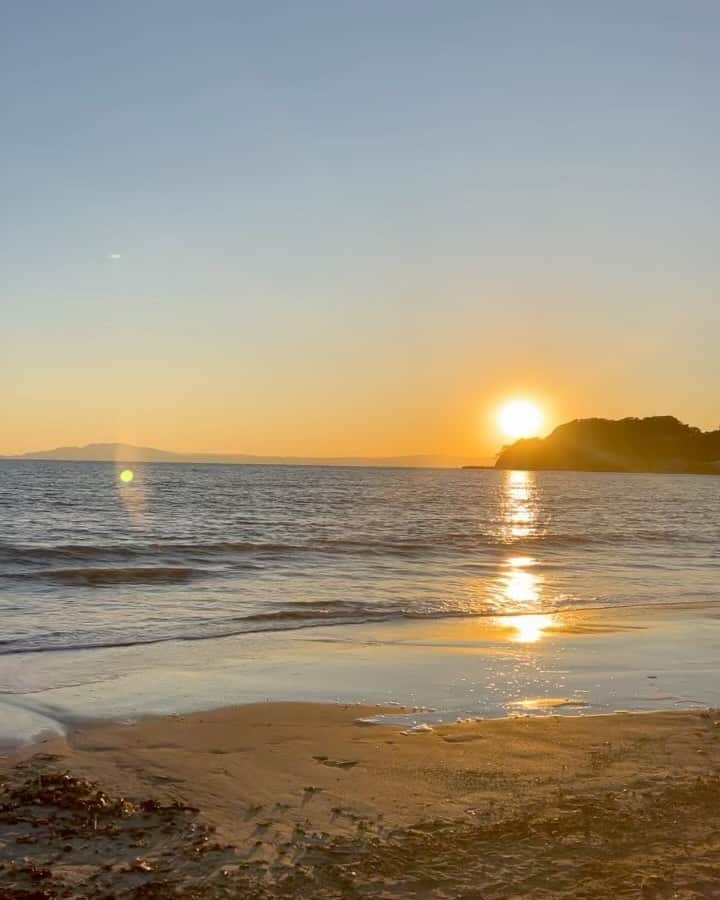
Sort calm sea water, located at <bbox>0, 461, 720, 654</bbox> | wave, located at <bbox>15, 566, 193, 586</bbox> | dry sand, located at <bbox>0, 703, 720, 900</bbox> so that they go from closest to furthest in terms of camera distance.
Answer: dry sand, located at <bbox>0, 703, 720, 900</bbox> < calm sea water, located at <bbox>0, 461, 720, 654</bbox> < wave, located at <bbox>15, 566, 193, 586</bbox>

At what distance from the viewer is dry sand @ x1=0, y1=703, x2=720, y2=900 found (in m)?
5.28

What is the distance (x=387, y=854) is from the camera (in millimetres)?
5664

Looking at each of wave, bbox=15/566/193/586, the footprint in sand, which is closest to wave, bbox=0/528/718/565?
wave, bbox=15/566/193/586

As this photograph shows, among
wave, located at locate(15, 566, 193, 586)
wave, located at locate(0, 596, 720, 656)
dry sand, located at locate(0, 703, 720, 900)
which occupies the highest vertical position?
dry sand, located at locate(0, 703, 720, 900)

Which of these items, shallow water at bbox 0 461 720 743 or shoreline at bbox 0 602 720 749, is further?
shallow water at bbox 0 461 720 743

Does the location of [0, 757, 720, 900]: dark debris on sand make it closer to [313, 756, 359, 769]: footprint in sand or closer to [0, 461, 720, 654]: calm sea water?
[313, 756, 359, 769]: footprint in sand

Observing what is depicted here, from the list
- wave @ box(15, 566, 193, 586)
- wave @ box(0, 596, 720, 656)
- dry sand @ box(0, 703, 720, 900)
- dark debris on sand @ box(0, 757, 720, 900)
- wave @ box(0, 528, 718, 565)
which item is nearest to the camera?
dark debris on sand @ box(0, 757, 720, 900)

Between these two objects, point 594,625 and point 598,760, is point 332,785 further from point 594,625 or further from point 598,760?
point 594,625

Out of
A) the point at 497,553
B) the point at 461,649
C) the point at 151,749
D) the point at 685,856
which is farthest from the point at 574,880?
the point at 497,553

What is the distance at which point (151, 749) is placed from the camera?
8.29 meters

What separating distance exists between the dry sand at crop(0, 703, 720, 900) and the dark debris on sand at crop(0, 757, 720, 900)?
0.02 metres

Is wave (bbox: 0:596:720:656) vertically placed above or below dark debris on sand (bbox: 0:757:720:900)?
below

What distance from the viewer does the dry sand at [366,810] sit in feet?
17.3

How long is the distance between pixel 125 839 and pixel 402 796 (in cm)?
205
